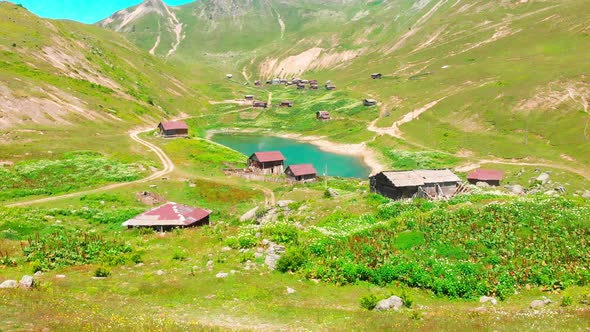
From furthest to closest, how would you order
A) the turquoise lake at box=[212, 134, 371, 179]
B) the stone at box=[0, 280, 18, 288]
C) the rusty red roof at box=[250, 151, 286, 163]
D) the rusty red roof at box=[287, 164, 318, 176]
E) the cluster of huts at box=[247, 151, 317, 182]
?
the turquoise lake at box=[212, 134, 371, 179] < the rusty red roof at box=[250, 151, 286, 163] < the cluster of huts at box=[247, 151, 317, 182] < the rusty red roof at box=[287, 164, 318, 176] < the stone at box=[0, 280, 18, 288]

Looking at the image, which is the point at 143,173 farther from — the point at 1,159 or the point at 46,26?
the point at 46,26

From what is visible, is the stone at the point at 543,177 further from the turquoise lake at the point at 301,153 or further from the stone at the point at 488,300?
the stone at the point at 488,300

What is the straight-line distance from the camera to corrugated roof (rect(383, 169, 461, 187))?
189ft

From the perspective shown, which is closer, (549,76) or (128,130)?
(128,130)

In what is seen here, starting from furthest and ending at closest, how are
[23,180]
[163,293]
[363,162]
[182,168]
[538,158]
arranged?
1. [363,162]
2. [538,158]
3. [182,168]
4. [23,180]
5. [163,293]

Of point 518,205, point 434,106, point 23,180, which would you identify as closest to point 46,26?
point 23,180

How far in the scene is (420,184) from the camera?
57.5 meters

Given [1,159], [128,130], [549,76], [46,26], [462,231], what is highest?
[46,26]

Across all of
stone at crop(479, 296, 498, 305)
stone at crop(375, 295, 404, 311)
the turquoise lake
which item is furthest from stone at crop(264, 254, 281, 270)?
the turquoise lake

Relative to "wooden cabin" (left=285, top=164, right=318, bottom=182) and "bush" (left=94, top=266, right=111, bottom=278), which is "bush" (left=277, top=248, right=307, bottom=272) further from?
"wooden cabin" (left=285, top=164, right=318, bottom=182)

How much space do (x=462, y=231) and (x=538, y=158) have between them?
73347mm

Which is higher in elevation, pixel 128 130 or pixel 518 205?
pixel 128 130

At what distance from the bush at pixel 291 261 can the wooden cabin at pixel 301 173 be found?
56649 mm

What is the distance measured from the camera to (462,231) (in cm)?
3319
